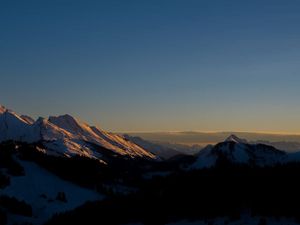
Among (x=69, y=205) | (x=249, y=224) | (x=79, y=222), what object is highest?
(x=249, y=224)

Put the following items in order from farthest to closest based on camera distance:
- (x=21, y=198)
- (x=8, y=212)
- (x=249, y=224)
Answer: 1. (x=21, y=198)
2. (x=8, y=212)
3. (x=249, y=224)

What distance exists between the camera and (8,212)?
14425 cm

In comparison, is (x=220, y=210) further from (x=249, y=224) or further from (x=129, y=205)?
(x=129, y=205)

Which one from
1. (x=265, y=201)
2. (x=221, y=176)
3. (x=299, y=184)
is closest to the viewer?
(x=265, y=201)

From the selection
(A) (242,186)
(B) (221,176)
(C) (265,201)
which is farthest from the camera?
(B) (221,176)

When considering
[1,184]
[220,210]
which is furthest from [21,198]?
[220,210]

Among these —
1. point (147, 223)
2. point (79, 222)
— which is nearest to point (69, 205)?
point (79, 222)

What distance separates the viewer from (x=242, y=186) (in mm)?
65750

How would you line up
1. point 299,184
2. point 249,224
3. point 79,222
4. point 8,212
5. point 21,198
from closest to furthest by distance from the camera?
point 249,224
point 299,184
point 79,222
point 8,212
point 21,198

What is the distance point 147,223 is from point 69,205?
128358mm

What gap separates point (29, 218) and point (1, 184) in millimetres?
43926

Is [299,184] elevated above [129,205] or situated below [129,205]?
above

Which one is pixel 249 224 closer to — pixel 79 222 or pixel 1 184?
pixel 79 222

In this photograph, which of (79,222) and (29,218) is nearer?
(79,222)
